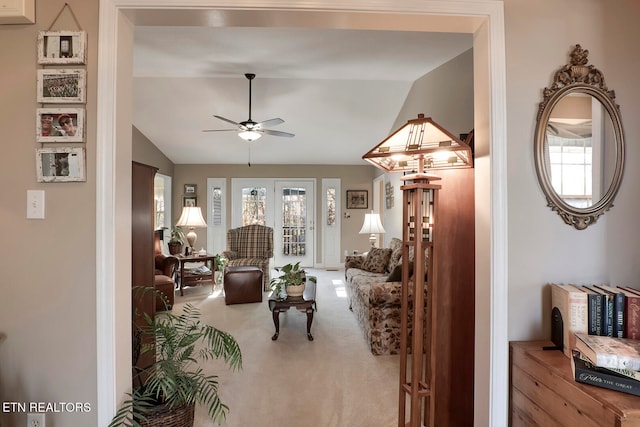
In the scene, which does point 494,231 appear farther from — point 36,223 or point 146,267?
point 146,267

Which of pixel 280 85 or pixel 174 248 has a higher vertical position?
pixel 280 85

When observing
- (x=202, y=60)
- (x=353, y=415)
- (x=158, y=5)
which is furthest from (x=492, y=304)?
(x=202, y=60)

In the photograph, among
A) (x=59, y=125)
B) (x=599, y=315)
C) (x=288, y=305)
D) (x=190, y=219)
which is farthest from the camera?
(x=190, y=219)

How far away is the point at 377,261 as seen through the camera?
417 cm

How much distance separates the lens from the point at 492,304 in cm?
131

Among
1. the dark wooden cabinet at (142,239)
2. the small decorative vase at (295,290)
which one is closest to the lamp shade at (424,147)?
the dark wooden cabinet at (142,239)

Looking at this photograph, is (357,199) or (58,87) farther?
(357,199)

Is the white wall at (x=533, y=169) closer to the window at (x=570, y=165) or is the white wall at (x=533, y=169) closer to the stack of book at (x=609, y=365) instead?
the window at (x=570, y=165)

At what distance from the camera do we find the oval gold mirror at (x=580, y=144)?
4.36 ft

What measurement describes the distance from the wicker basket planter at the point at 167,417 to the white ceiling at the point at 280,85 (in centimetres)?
271

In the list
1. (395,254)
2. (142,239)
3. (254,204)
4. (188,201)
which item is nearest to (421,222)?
(142,239)

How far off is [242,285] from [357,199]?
3.72 m

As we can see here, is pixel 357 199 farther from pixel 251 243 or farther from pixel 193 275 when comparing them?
pixel 193 275

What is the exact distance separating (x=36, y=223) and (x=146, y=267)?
100cm
